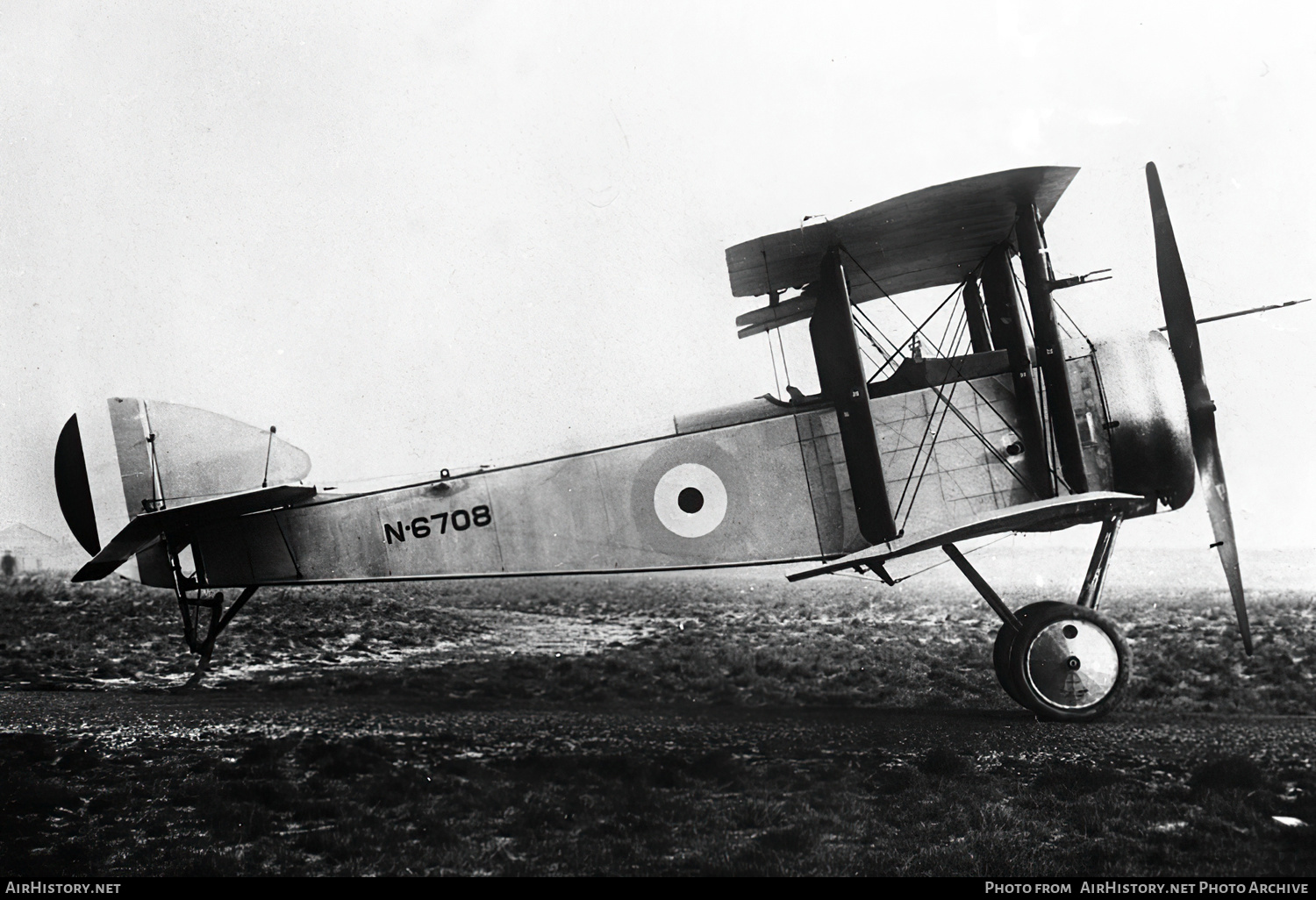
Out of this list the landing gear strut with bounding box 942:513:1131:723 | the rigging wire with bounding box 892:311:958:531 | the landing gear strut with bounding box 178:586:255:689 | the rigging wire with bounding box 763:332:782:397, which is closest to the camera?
the landing gear strut with bounding box 942:513:1131:723

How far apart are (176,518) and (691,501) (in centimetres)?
235

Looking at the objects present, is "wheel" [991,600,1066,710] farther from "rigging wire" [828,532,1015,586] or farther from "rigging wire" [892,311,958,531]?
"rigging wire" [892,311,958,531]

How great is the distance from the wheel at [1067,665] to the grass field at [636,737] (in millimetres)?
133

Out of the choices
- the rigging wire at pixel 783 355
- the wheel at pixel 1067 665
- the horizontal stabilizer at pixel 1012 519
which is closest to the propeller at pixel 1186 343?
the horizontal stabilizer at pixel 1012 519

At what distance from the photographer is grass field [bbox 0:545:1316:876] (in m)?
3.02

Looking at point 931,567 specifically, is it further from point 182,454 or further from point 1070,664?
point 182,454

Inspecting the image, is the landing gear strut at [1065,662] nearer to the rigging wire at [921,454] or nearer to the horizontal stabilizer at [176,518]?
the rigging wire at [921,454]

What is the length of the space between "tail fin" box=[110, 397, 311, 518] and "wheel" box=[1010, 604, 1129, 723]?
3550mm

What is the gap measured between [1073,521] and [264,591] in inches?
168

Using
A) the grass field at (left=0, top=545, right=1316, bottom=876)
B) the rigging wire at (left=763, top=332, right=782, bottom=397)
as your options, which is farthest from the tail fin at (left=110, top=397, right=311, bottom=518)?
the rigging wire at (left=763, top=332, right=782, bottom=397)

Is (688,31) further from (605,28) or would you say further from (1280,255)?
(1280,255)

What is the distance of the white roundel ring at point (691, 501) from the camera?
11.9 feet

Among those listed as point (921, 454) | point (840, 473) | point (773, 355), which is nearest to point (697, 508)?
point (840, 473)

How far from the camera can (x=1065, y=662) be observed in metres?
3.26
